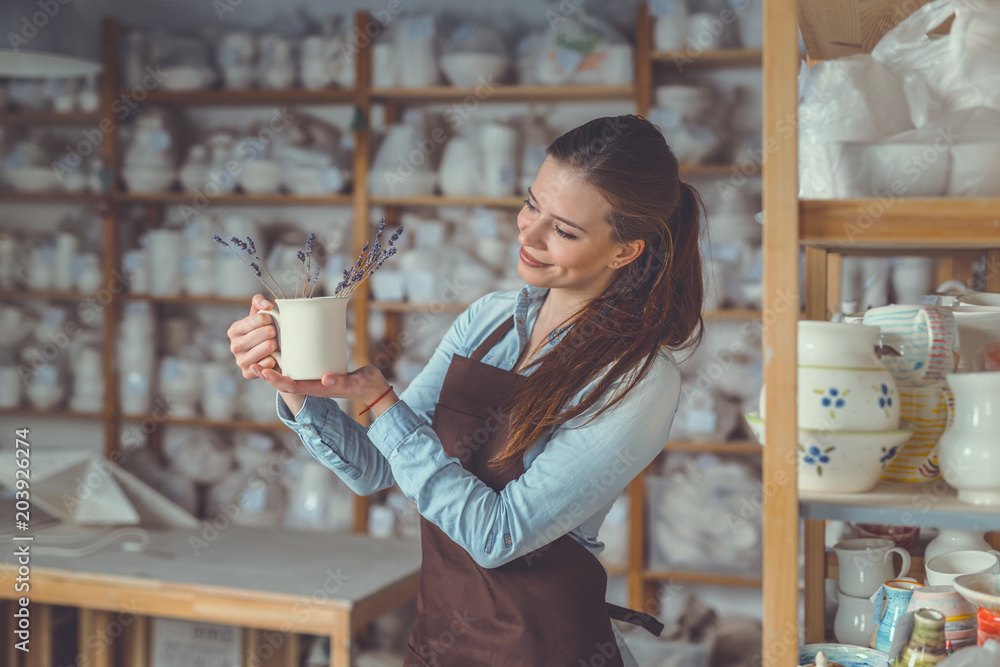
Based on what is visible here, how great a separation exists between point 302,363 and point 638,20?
2355 millimetres

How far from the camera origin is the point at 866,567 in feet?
3.91

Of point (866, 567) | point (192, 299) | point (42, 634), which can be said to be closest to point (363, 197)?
point (192, 299)

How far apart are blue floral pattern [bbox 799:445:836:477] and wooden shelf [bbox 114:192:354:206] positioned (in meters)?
2.65

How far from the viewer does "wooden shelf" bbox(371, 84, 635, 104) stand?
3104 mm

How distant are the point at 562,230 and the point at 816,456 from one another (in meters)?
0.50

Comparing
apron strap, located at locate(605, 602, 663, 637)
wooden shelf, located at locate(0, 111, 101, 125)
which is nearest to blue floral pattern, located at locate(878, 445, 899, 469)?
apron strap, located at locate(605, 602, 663, 637)

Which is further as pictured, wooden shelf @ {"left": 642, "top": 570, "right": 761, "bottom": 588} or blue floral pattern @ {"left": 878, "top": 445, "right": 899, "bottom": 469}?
wooden shelf @ {"left": 642, "top": 570, "right": 761, "bottom": 588}

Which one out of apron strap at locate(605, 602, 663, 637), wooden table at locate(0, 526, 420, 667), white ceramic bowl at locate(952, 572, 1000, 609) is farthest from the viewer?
wooden table at locate(0, 526, 420, 667)

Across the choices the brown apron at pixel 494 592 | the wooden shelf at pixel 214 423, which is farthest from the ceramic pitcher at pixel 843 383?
the wooden shelf at pixel 214 423

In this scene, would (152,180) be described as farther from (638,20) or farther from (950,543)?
(950,543)

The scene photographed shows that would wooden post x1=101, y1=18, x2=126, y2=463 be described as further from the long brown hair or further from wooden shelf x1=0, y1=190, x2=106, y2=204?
the long brown hair

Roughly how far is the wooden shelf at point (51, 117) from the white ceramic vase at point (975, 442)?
3.48 m

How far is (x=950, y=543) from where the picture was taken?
1173 millimetres

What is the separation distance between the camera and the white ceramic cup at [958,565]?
1.05 meters
